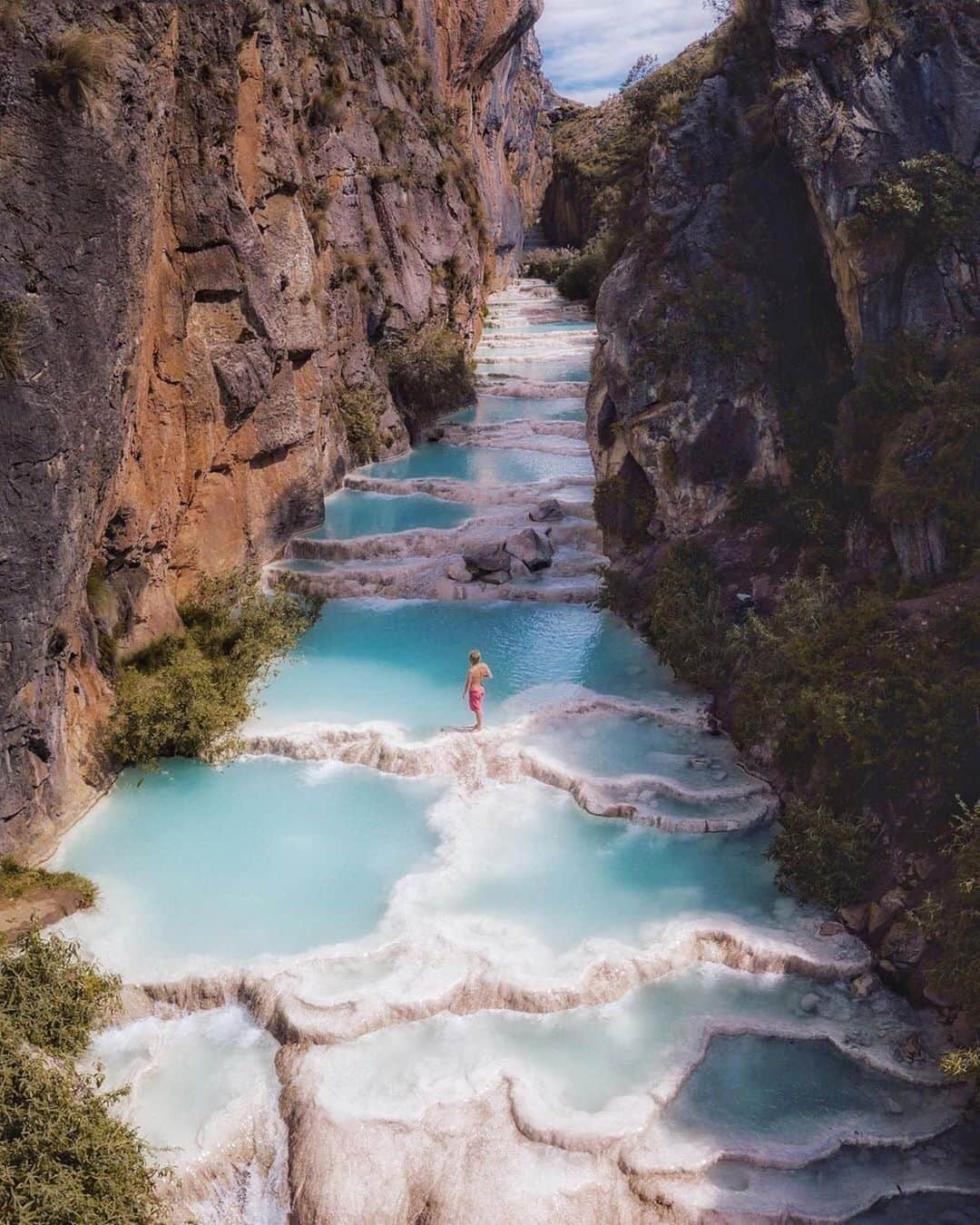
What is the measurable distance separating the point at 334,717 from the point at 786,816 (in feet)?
24.5

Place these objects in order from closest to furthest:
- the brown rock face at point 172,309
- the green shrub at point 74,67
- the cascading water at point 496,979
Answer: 1. the cascading water at point 496,979
2. the green shrub at point 74,67
3. the brown rock face at point 172,309

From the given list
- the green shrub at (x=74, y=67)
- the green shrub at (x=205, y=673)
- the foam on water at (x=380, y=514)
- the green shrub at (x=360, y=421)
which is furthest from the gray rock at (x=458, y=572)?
the green shrub at (x=74, y=67)

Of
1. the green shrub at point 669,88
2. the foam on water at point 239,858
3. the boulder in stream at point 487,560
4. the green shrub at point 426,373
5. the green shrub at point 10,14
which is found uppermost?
the green shrub at point 669,88

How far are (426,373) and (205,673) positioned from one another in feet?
68.1

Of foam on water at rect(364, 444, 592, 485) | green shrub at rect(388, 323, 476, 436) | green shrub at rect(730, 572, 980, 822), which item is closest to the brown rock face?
green shrub at rect(388, 323, 476, 436)

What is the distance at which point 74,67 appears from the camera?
12.4 meters

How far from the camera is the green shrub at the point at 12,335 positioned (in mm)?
11992

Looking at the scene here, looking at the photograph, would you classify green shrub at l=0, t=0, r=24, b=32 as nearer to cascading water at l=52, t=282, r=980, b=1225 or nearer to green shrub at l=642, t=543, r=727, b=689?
cascading water at l=52, t=282, r=980, b=1225

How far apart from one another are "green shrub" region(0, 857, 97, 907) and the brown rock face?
→ 1.52 feet

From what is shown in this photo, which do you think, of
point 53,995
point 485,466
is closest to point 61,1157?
point 53,995

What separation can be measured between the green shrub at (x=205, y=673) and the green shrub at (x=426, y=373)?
1693 centimetres

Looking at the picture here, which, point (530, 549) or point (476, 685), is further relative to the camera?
point (530, 549)

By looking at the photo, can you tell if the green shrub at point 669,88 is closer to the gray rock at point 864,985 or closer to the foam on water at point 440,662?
the foam on water at point 440,662

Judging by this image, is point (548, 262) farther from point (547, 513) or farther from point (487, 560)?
point (487, 560)
